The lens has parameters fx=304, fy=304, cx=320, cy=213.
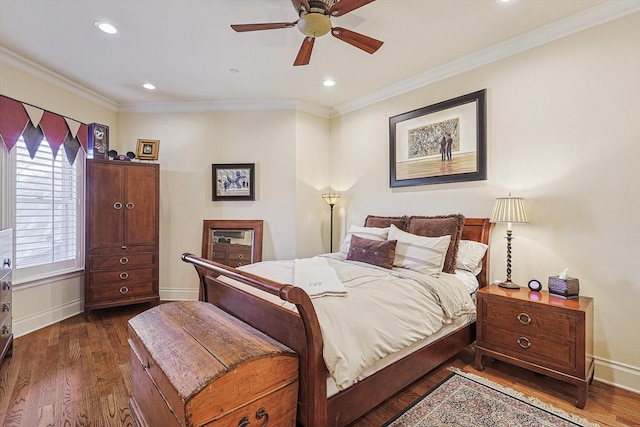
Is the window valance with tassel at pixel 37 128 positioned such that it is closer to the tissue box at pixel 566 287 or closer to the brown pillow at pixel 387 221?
the brown pillow at pixel 387 221

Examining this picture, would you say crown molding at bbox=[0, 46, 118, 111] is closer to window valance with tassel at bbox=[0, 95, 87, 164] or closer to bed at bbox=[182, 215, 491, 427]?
window valance with tassel at bbox=[0, 95, 87, 164]

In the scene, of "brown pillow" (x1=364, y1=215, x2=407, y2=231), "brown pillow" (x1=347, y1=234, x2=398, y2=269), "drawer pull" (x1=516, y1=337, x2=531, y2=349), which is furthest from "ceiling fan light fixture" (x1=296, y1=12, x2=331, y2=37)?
"drawer pull" (x1=516, y1=337, x2=531, y2=349)

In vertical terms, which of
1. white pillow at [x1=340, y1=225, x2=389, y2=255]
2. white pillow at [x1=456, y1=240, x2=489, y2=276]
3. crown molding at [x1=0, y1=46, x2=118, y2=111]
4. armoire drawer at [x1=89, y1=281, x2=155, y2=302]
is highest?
crown molding at [x1=0, y1=46, x2=118, y2=111]

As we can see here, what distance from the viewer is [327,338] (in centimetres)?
150

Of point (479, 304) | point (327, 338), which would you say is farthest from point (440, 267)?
point (327, 338)

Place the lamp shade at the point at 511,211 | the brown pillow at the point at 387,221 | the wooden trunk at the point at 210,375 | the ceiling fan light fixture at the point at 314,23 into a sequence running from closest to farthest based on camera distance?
the wooden trunk at the point at 210,375 → the ceiling fan light fixture at the point at 314,23 → the lamp shade at the point at 511,211 → the brown pillow at the point at 387,221

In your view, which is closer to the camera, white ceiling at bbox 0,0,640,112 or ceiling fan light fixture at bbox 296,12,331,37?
ceiling fan light fixture at bbox 296,12,331,37

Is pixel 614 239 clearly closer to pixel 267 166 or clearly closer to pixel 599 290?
pixel 599 290

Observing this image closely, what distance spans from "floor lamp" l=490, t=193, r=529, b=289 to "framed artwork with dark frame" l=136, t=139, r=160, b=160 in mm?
3926

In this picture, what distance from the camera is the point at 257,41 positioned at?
273 centimetres

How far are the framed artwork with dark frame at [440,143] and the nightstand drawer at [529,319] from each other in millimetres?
1247

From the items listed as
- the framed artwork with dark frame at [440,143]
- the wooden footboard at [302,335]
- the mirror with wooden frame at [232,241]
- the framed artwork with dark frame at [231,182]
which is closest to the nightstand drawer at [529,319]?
the framed artwork with dark frame at [440,143]

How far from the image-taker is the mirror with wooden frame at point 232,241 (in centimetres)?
422

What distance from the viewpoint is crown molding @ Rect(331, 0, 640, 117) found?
223cm
